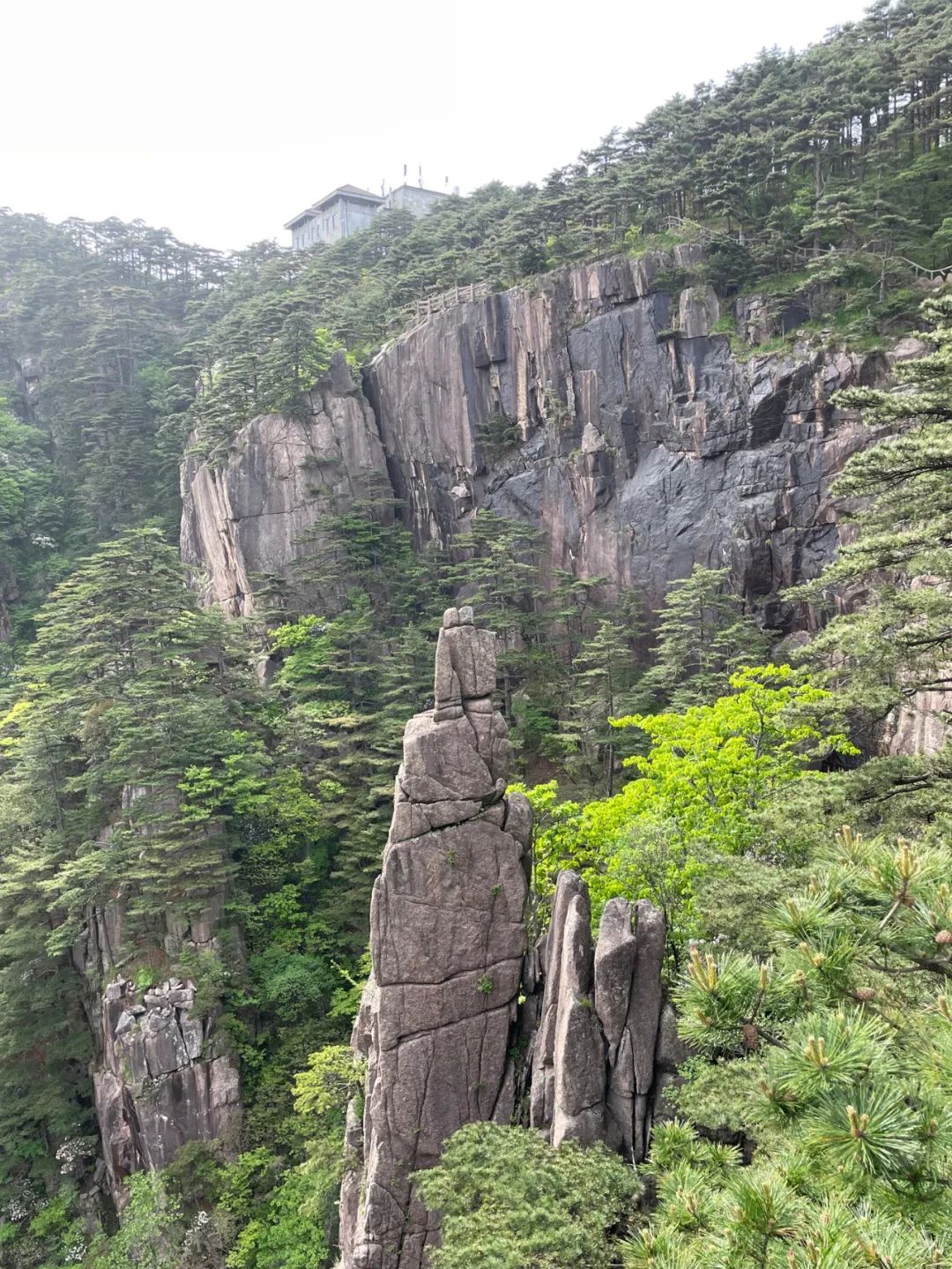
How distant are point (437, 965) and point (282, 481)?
1022 inches

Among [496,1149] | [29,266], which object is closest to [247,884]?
[496,1149]

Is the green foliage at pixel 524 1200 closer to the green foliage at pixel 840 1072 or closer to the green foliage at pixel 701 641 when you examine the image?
the green foliage at pixel 840 1072

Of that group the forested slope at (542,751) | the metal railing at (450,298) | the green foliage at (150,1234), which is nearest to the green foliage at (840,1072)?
the forested slope at (542,751)

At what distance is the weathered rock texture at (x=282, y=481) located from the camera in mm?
32969

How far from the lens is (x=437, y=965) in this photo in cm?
1149

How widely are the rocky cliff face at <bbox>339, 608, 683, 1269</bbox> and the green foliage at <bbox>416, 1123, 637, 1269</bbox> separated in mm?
1032

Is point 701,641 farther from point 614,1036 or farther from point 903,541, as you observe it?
point 614,1036

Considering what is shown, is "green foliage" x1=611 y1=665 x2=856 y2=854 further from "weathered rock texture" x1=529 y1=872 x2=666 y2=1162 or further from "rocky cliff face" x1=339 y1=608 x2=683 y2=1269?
"weathered rock texture" x1=529 y1=872 x2=666 y2=1162

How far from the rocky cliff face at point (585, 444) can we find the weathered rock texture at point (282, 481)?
85 millimetres

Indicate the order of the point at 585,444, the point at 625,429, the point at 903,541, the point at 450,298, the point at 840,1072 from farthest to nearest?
the point at 450,298 < the point at 585,444 < the point at 625,429 < the point at 903,541 < the point at 840,1072

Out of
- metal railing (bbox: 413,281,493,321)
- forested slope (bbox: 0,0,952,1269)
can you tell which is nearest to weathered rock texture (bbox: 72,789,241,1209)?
forested slope (bbox: 0,0,952,1269)

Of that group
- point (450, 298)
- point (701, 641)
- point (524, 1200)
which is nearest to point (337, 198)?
point (450, 298)

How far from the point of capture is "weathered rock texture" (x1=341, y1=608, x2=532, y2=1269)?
36.3 ft

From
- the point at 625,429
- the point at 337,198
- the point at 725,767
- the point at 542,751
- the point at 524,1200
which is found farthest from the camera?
the point at 337,198
